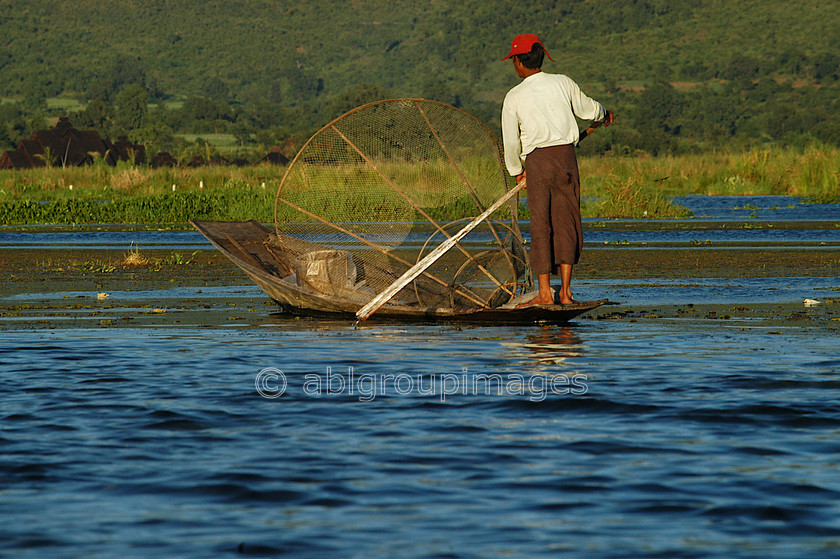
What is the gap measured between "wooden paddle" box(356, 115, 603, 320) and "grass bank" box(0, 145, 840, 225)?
13.8 metres

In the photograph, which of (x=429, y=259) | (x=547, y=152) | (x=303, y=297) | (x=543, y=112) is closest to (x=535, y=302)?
(x=429, y=259)

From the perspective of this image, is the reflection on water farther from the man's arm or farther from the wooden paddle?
the man's arm

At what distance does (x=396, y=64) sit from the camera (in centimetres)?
14525

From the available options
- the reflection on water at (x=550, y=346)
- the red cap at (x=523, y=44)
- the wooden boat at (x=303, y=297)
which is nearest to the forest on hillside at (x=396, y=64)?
the wooden boat at (x=303, y=297)

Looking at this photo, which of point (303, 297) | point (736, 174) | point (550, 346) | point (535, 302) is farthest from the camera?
point (736, 174)

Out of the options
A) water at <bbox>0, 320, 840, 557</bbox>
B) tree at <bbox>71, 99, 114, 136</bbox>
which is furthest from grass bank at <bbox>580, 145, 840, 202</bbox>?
tree at <bbox>71, 99, 114, 136</bbox>

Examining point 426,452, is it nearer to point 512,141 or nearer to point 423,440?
point 423,440

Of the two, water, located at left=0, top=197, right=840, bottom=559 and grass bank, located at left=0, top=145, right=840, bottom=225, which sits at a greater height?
grass bank, located at left=0, top=145, right=840, bottom=225

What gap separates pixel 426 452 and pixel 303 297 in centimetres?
563

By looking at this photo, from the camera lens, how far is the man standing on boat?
963cm

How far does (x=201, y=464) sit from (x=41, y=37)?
15812 cm

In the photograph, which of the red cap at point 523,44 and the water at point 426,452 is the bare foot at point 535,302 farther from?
the red cap at point 523,44

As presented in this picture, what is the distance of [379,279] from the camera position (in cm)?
1155

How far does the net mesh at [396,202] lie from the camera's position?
1120 cm
